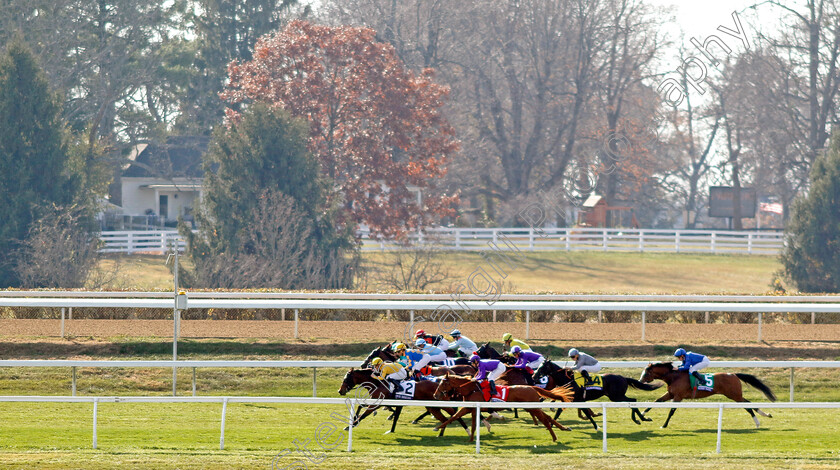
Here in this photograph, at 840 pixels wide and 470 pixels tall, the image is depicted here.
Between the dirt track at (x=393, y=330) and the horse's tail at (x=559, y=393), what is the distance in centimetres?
504

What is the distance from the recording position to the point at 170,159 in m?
43.8

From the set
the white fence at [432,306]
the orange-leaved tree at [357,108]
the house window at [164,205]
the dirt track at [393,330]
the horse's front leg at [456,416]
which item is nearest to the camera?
the horse's front leg at [456,416]

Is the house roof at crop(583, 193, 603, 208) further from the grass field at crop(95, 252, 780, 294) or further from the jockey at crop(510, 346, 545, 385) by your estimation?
the jockey at crop(510, 346, 545, 385)

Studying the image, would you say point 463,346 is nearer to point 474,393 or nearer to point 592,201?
point 474,393

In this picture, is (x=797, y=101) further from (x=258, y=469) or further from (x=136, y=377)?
(x=258, y=469)

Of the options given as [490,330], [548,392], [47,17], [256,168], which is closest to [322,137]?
[256,168]

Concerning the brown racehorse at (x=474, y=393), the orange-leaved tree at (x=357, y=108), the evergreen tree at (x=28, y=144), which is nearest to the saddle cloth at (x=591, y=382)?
the brown racehorse at (x=474, y=393)

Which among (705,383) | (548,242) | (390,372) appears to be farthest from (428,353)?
Answer: (548,242)

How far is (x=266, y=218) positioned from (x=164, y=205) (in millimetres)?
19835

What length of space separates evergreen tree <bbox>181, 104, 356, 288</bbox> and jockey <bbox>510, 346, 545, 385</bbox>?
38.9 feet

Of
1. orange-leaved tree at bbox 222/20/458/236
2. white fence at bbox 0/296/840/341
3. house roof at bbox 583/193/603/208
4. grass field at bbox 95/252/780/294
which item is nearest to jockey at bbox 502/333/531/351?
white fence at bbox 0/296/840/341

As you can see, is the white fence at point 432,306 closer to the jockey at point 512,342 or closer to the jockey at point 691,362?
the jockey at point 512,342

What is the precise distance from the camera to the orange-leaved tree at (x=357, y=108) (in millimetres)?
30547

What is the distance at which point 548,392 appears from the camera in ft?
35.6
